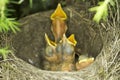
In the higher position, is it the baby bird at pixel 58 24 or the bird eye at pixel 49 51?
the baby bird at pixel 58 24

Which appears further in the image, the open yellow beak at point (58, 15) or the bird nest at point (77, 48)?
the open yellow beak at point (58, 15)

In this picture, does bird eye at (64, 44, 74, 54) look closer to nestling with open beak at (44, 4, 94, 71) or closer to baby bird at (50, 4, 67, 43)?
nestling with open beak at (44, 4, 94, 71)

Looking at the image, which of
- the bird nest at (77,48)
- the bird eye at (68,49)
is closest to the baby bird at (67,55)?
the bird eye at (68,49)

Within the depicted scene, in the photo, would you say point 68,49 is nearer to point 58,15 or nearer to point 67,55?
point 67,55

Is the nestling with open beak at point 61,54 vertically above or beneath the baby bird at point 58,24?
beneath

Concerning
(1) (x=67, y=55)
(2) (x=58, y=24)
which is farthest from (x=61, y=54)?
(2) (x=58, y=24)

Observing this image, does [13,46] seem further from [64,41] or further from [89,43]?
[89,43]

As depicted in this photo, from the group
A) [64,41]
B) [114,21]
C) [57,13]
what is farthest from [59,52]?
[114,21]

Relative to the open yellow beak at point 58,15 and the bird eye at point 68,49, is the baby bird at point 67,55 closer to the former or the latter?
the bird eye at point 68,49

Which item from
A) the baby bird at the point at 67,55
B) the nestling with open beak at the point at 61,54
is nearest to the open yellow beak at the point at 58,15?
the nestling with open beak at the point at 61,54

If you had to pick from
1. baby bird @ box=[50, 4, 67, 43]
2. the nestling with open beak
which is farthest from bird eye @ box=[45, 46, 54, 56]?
baby bird @ box=[50, 4, 67, 43]
